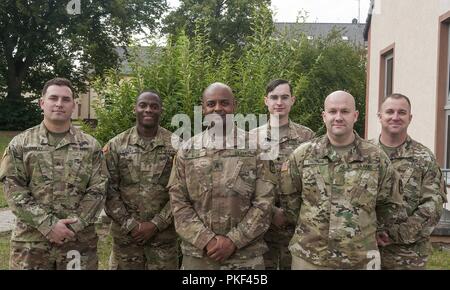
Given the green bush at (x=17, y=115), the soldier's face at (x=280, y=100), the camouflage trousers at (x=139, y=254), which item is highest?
the green bush at (x=17, y=115)

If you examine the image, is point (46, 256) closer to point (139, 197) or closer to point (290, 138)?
point (139, 197)

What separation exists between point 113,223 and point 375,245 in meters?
2.18

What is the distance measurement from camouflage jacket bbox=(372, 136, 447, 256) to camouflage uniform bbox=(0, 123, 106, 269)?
2.28m

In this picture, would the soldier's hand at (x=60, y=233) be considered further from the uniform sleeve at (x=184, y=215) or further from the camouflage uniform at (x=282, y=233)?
the camouflage uniform at (x=282, y=233)

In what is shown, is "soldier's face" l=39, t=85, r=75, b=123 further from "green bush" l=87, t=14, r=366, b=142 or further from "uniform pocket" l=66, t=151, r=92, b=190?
"green bush" l=87, t=14, r=366, b=142

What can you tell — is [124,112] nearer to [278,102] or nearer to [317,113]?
[278,102]

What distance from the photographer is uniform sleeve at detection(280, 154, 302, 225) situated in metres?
3.70

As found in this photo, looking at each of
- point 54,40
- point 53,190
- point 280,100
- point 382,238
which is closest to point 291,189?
point 382,238

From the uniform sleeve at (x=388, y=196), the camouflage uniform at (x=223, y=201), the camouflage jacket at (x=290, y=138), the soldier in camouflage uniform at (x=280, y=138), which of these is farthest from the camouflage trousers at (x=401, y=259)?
the camouflage jacket at (x=290, y=138)

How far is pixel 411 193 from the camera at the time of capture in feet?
12.8

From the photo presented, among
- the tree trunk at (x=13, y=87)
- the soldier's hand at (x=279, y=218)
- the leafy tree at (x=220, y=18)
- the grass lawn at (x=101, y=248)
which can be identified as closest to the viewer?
the soldier's hand at (x=279, y=218)

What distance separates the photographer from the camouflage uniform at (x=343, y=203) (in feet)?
11.5

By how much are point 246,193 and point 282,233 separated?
0.88 meters

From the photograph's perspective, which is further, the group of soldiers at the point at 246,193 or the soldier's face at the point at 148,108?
the soldier's face at the point at 148,108
